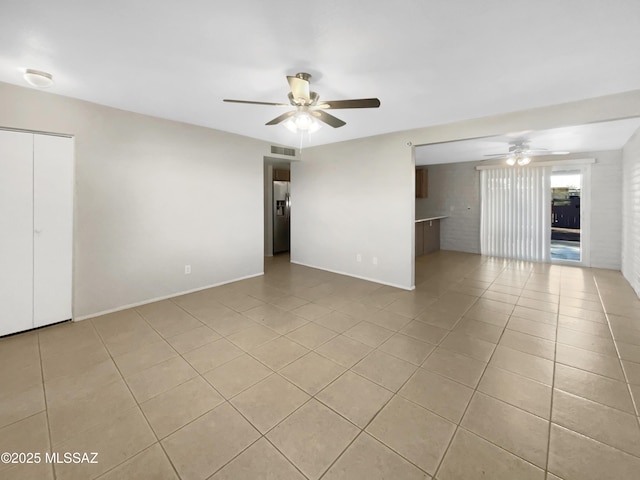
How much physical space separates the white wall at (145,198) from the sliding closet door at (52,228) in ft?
0.31

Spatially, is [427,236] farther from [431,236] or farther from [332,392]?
[332,392]

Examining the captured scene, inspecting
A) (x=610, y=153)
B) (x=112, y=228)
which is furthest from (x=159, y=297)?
(x=610, y=153)

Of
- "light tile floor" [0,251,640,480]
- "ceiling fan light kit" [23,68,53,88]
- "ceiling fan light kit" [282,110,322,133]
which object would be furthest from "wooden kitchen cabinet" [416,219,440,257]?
"ceiling fan light kit" [23,68,53,88]

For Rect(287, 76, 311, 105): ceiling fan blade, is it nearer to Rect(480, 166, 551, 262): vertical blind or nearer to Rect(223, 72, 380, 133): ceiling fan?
Rect(223, 72, 380, 133): ceiling fan

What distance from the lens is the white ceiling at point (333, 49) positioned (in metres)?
1.61

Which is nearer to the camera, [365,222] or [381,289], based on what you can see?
[381,289]

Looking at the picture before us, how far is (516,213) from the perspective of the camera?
20.9 ft

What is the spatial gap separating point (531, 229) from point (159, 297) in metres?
7.59

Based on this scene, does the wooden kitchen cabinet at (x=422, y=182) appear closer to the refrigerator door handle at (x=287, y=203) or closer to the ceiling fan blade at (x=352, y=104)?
the refrigerator door handle at (x=287, y=203)

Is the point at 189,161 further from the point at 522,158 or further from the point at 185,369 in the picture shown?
the point at 522,158

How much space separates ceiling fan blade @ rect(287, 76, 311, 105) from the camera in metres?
2.11

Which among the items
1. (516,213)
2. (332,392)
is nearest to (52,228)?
(332,392)

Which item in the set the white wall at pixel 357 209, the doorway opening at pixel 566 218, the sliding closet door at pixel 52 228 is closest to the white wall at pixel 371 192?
the white wall at pixel 357 209

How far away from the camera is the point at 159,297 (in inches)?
147
